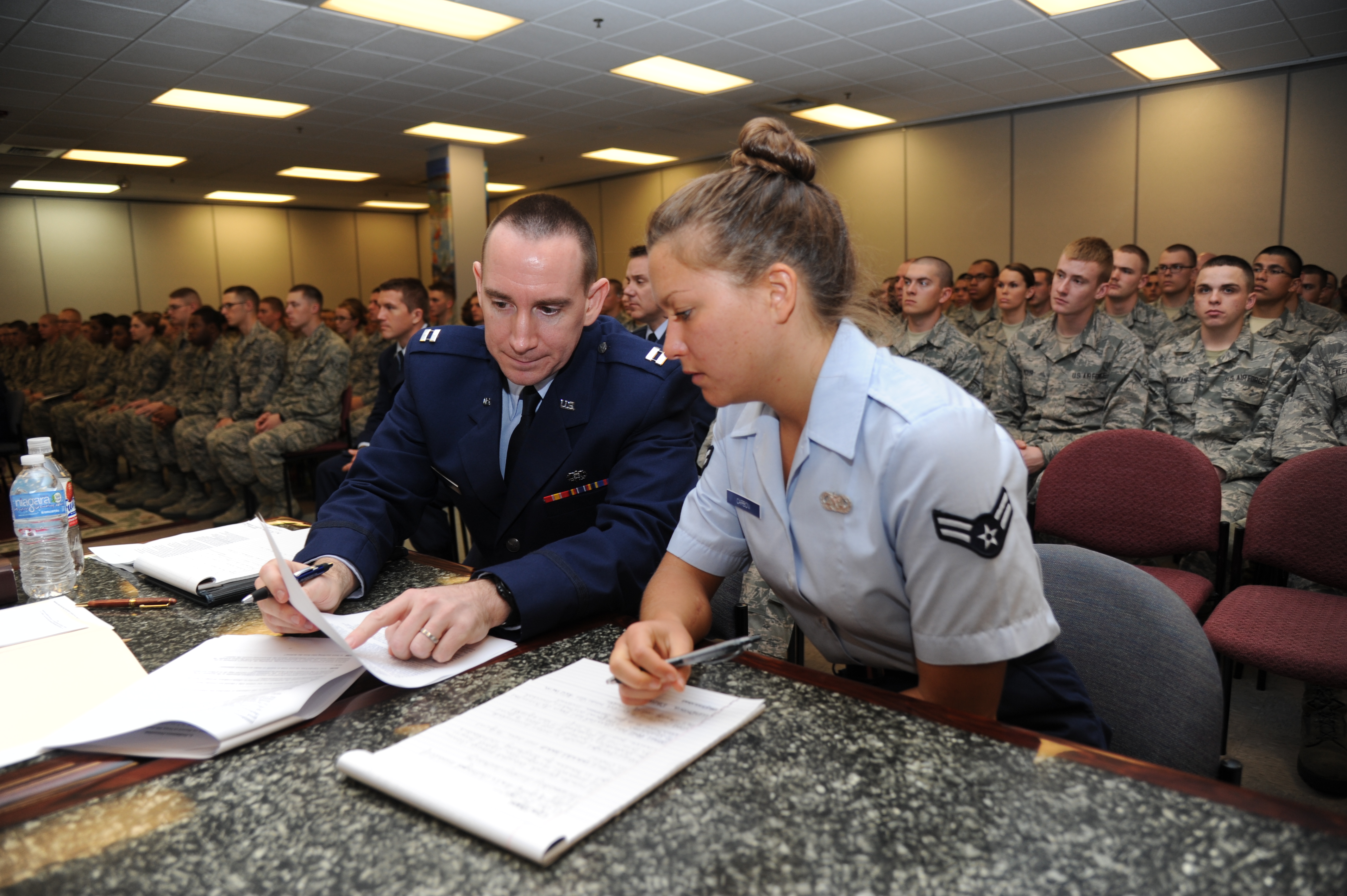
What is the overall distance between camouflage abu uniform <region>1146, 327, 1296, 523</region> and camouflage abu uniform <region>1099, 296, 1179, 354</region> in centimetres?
167

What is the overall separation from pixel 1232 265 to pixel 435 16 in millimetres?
4853

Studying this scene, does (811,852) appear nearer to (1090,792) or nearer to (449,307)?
(1090,792)

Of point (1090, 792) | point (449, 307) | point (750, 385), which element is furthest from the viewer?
point (449, 307)

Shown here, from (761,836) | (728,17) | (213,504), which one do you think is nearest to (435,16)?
(728,17)

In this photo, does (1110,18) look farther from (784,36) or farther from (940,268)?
(940,268)

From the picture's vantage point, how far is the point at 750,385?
1.12 metres

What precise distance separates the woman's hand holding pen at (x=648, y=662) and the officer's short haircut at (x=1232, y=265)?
3.98 m

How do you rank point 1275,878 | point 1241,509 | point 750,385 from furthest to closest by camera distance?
point 1241,509
point 750,385
point 1275,878

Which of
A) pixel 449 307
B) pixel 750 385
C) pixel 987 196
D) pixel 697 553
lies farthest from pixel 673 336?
pixel 987 196

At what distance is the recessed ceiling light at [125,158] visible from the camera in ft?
30.2

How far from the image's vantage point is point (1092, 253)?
434 cm

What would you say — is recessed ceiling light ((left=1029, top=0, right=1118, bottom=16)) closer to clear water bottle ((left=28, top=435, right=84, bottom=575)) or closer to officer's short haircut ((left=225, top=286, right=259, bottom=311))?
clear water bottle ((left=28, top=435, right=84, bottom=575))

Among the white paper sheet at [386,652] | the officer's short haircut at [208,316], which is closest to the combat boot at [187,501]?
the officer's short haircut at [208,316]

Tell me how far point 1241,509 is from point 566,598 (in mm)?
3115
